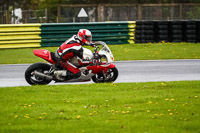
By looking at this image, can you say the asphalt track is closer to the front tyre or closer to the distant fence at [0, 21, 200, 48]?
the front tyre

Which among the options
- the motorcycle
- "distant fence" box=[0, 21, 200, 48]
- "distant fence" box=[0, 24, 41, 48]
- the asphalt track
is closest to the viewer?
the motorcycle

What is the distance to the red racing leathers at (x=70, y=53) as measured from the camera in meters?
11.5

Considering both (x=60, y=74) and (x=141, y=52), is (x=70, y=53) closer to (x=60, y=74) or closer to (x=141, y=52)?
(x=60, y=74)

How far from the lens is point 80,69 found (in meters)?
11.7

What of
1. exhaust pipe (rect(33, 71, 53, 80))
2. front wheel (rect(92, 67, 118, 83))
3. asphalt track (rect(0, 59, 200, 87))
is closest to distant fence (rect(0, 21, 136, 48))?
asphalt track (rect(0, 59, 200, 87))

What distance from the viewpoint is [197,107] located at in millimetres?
8328

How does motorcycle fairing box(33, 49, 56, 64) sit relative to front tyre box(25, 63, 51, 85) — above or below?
above

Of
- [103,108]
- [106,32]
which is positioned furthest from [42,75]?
[106,32]

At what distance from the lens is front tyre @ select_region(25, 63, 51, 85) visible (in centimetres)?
1150

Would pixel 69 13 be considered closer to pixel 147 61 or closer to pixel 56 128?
pixel 147 61

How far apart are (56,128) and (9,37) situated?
1443 centimetres

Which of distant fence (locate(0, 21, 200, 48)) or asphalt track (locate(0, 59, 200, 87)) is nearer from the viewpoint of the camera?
asphalt track (locate(0, 59, 200, 87))

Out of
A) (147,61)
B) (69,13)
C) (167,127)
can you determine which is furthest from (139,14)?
(167,127)

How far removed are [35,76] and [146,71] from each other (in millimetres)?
4102
